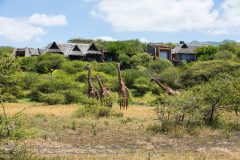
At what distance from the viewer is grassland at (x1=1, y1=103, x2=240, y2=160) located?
1648cm

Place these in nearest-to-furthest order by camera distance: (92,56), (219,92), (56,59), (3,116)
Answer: (3,116)
(219,92)
(56,59)
(92,56)

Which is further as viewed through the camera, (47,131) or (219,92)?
(219,92)

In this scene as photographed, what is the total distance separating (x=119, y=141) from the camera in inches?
770

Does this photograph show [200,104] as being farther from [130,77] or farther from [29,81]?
[130,77]

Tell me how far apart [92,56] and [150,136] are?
5219cm

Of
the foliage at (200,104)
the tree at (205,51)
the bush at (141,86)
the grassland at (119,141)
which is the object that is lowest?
the bush at (141,86)

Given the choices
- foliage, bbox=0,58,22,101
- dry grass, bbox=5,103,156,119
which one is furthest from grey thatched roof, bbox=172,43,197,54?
foliage, bbox=0,58,22,101

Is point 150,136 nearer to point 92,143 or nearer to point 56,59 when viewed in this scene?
point 92,143

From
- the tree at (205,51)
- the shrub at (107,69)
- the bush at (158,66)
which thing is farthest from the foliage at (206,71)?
the tree at (205,51)

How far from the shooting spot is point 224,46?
80.0m

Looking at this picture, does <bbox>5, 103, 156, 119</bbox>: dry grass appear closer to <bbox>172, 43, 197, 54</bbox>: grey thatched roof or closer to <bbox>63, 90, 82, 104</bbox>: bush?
<bbox>63, 90, 82, 104</bbox>: bush

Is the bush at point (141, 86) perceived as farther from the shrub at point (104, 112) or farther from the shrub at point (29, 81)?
the shrub at point (104, 112)

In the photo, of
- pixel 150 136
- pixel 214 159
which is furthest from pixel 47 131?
pixel 214 159

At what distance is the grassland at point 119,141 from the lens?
54.1 feet
